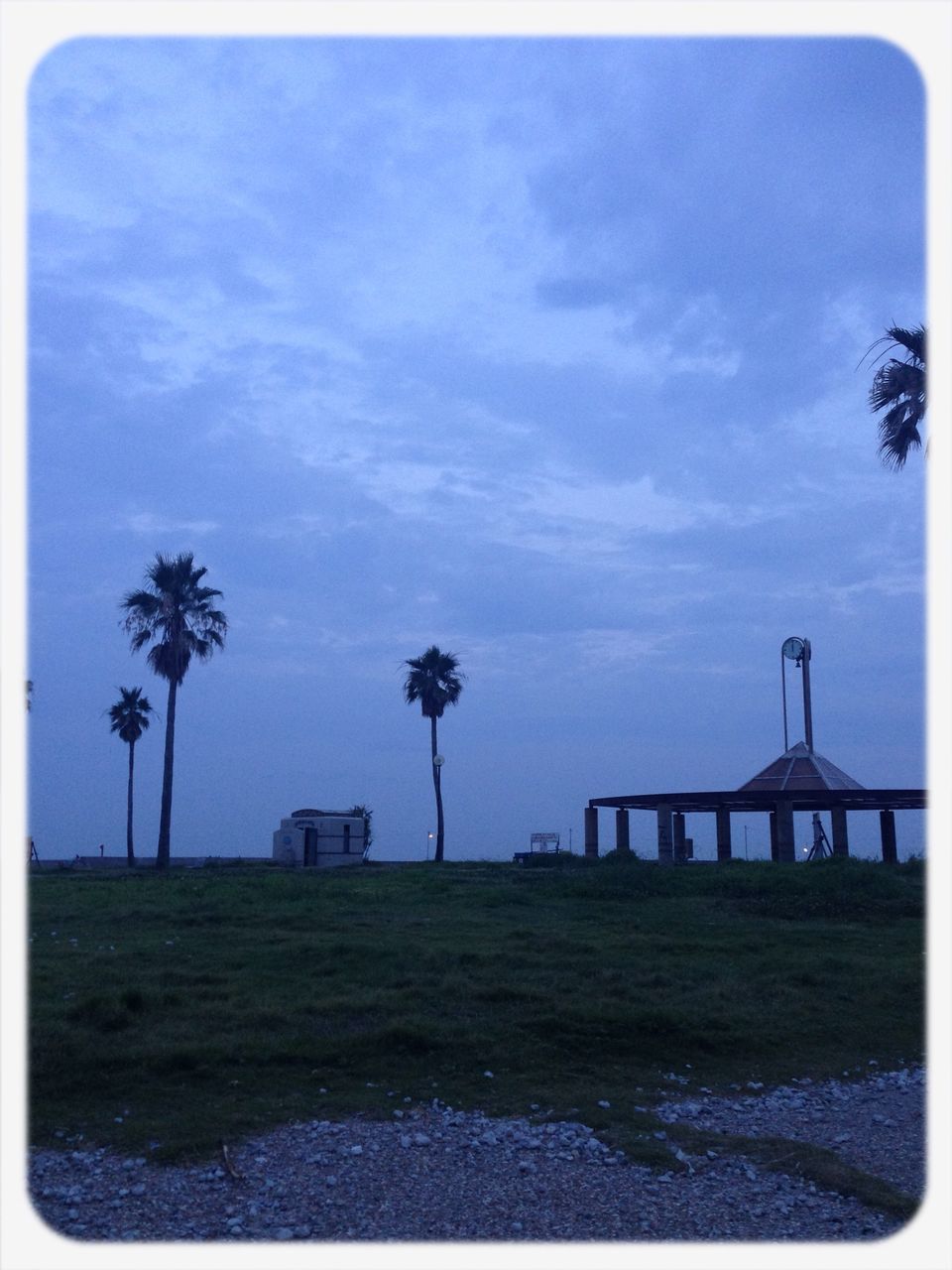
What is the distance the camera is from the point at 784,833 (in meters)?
27.5

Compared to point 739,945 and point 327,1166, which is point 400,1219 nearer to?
point 327,1166

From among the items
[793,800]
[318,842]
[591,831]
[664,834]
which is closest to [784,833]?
[793,800]

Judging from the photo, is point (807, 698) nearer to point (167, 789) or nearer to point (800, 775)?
point (800, 775)

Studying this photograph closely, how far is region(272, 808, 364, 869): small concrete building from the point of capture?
118 feet

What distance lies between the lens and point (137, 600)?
1492 inches

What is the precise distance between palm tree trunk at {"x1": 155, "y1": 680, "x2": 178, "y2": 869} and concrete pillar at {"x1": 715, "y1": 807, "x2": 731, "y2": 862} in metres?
17.0

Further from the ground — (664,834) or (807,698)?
(807,698)

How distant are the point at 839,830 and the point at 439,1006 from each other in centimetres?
2018

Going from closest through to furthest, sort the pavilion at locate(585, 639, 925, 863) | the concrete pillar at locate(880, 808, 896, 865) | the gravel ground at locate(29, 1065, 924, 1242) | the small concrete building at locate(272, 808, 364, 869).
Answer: the gravel ground at locate(29, 1065, 924, 1242), the pavilion at locate(585, 639, 925, 863), the concrete pillar at locate(880, 808, 896, 865), the small concrete building at locate(272, 808, 364, 869)

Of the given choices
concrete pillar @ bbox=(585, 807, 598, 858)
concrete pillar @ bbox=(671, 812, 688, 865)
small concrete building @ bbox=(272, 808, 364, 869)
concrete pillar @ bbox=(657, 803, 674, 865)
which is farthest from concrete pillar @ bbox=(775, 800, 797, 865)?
small concrete building @ bbox=(272, 808, 364, 869)

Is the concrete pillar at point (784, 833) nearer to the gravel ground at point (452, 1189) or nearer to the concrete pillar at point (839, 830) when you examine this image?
the concrete pillar at point (839, 830)

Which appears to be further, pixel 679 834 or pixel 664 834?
pixel 679 834

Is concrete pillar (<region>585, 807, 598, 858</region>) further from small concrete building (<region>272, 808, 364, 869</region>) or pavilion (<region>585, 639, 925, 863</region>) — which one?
small concrete building (<region>272, 808, 364, 869</region>)

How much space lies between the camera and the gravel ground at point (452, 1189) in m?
6.19
